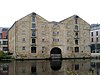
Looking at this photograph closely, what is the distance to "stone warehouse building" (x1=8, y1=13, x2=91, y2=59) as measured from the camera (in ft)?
199

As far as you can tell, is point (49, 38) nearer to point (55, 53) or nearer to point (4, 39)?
point (55, 53)

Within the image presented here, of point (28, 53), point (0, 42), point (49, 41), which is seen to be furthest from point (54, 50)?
point (0, 42)

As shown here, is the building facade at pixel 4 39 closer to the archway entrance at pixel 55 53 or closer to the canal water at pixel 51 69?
the archway entrance at pixel 55 53

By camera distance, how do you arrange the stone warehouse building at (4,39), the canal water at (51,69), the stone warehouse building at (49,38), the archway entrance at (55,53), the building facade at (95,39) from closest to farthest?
the canal water at (51,69) → the stone warehouse building at (49,38) → the archway entrance at (55,53) → the building facade at (95,39) → the stone warehouse building at (4,39)

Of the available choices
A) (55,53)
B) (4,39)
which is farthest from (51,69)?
(4,39)

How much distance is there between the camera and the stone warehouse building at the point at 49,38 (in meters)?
60.8

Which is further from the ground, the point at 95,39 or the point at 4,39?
the point at 4,39

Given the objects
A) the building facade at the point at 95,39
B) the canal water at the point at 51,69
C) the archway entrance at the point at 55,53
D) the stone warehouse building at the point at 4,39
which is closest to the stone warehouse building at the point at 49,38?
the archway entrance at the point at 55,53

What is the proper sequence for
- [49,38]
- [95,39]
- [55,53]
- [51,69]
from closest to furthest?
[51,69] → [49,38] → [55,53] → [95,39]

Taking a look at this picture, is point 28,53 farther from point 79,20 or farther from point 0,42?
point 0,42

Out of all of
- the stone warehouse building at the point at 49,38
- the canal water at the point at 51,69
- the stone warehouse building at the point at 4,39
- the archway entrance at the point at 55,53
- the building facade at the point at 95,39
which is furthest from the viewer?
the stone warehouse building at the point at 4,39

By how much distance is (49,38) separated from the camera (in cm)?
6294

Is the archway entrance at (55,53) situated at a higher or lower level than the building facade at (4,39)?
lower

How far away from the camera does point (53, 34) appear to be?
63.7 meters
